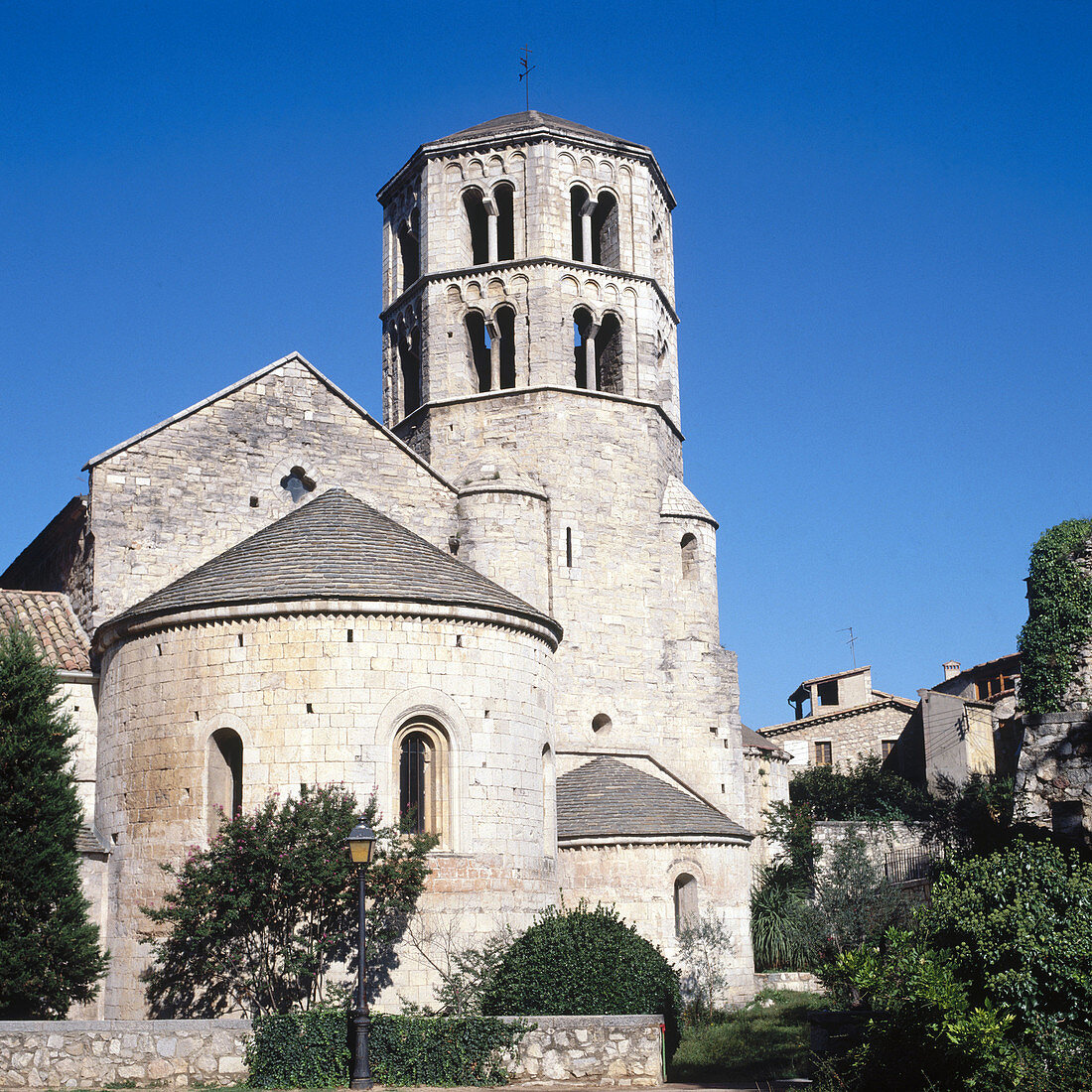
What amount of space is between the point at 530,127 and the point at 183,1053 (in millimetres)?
24112

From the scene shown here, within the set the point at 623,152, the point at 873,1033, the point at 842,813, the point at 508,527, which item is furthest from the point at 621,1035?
the point at 842,813

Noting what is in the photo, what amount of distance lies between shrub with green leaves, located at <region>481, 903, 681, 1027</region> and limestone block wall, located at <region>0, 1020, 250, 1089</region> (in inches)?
163

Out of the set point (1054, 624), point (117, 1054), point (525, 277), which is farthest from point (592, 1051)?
point (525, 277)

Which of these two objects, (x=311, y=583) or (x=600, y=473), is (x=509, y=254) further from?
(x=311, y=583)

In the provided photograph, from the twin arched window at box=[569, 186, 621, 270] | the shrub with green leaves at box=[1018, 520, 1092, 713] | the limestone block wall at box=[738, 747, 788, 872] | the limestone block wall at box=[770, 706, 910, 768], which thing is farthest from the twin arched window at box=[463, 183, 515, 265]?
the limestone block wall at box=[770, 706, 910, 768]

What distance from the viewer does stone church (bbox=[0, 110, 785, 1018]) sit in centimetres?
2012

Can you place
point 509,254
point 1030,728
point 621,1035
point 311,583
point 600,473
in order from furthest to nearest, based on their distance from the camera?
point 509,254
point 600,473
point 311,583
point 621,1035
point 1030,728

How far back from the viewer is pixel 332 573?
2075cm

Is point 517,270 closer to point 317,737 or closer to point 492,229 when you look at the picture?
point 492,229

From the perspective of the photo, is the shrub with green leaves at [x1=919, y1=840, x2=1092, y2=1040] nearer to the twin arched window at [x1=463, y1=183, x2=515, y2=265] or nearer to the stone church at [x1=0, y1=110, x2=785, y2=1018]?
the stone church at [x1=0, y1=110, x2=785, y2=1018]

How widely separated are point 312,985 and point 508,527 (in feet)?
38.4

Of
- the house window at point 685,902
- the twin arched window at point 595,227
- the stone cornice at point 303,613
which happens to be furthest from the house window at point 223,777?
the twin arched window at point 595,227

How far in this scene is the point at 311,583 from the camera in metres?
20.4

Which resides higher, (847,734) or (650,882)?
(847,734)
